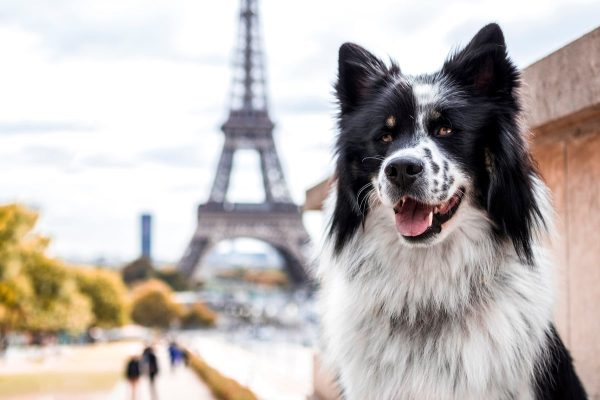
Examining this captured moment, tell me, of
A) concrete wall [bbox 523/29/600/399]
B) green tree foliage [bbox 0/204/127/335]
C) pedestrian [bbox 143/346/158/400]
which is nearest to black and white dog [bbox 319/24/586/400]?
concrete wall [bbox 523/29/600/399]

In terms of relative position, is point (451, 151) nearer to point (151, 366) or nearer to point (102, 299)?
point (151, 366)

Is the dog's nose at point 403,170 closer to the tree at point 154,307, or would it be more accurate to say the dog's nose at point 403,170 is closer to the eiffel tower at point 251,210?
the eiffel tower at point 251,210

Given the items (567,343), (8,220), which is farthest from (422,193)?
(8,220)

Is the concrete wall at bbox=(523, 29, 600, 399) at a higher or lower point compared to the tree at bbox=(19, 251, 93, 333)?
higher

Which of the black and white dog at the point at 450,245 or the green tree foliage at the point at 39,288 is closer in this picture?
the black and white dog at the point at 450,245

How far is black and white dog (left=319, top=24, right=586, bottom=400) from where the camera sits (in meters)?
2.93

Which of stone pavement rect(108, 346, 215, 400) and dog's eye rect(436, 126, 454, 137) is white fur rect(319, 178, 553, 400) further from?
stone pavement rect(108, 346, 215, 400)

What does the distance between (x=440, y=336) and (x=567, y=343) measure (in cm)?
141

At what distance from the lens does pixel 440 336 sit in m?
3.03

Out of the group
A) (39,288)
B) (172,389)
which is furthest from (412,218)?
(39,288)

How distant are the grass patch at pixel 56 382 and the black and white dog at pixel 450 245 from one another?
17.6 metres

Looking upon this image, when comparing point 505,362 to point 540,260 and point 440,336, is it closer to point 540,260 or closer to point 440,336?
point 440,336

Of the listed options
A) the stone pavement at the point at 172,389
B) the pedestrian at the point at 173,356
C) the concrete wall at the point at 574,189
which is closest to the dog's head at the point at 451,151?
the concrete wall at the point at 574,189

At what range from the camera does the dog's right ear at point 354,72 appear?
3.32 meters
